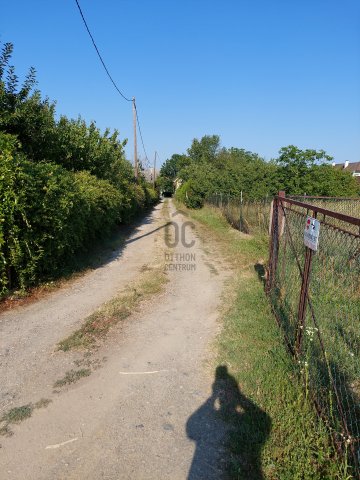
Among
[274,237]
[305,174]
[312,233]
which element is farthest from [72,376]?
[305,174]

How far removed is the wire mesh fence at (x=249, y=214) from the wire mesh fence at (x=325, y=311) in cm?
628

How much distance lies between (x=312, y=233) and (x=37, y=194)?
4.63 meters

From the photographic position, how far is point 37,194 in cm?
568

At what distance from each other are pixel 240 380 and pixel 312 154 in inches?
727

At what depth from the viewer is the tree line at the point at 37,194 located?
210 inches

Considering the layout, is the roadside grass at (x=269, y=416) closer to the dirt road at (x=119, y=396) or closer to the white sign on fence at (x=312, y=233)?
the dirt road at (x=119, y=396)

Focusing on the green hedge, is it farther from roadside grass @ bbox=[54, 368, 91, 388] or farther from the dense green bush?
roadside grass @ bbox=[54, 368, 91, 388]

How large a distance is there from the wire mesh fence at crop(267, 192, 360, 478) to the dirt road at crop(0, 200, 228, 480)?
973mm

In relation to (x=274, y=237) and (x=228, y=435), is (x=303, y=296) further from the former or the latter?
(x=274, y=237)

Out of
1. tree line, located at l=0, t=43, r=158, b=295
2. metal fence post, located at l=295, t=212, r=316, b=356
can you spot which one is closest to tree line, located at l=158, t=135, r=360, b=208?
tree line, located at l=0, t=43, r=158, b=295

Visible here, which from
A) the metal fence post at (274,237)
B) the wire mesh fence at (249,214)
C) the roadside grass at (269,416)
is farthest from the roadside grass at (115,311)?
the wire mesh fence at (249,214)

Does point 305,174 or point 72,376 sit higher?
point 305,174

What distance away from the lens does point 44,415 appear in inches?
119

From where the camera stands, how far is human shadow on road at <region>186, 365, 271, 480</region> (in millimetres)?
2400
